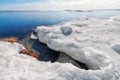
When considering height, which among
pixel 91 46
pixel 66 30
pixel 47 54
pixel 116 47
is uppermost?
pixel 116 47

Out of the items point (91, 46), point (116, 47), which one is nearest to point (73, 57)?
point (91, 46)

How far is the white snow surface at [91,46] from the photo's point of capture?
736 cm

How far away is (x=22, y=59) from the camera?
343 inches

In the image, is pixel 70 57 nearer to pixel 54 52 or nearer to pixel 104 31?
pixel 54 52

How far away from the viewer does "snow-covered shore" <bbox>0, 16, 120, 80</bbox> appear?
7117 mm

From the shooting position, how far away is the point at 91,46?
1120cm

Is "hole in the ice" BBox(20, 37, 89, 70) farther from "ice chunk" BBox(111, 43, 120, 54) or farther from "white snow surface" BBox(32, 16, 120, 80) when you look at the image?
"ice chunk" BBox(111, 43, 120, 54)

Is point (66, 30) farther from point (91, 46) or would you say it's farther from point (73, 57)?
point (91, 46)

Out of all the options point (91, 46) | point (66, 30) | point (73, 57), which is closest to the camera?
point (91, 46)

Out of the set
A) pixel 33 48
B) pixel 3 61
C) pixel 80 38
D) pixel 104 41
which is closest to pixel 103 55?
pixel 104 41

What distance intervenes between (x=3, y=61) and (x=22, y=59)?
843mm

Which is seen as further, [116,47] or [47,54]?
[47,54]

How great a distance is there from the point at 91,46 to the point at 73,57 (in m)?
1.14

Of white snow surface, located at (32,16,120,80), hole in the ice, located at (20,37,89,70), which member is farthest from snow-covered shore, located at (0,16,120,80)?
hole in the ice, located at (20,37,89,70)
